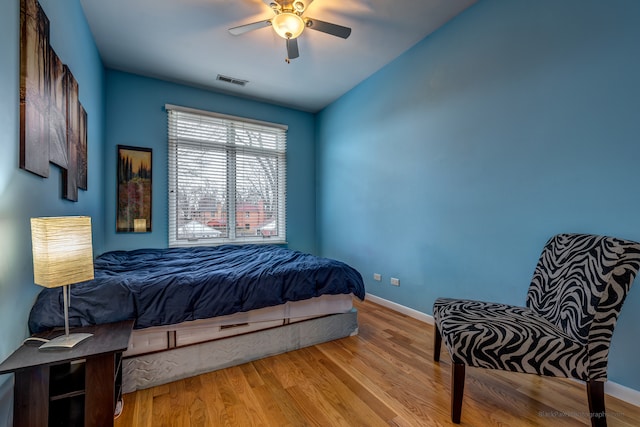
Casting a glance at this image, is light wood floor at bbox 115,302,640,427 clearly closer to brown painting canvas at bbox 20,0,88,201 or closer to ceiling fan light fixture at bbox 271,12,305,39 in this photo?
brown painting canvas at bbox 20,0,88,201

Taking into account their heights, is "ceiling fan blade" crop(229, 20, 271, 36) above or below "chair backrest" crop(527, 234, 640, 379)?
above

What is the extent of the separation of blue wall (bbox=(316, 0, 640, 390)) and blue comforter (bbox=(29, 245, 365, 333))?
3.41ft

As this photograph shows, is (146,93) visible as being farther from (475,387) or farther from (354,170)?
(475,387)

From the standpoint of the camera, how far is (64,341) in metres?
1.24

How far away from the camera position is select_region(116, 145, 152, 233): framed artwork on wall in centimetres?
337

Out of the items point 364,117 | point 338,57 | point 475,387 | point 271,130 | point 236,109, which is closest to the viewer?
point 475,387

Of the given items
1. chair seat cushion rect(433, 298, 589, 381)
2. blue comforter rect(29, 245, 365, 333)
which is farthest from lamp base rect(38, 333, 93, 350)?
chair seat cushion rect(433, 298, 589, 381)

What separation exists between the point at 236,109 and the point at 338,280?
3079 millimetres

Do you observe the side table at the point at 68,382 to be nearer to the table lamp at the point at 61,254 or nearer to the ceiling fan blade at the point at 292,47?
the table lamp at the point at 61,254

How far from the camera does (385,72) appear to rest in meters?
3.32

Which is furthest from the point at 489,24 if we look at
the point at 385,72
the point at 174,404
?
the point at 174,404

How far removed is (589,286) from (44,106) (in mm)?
3119

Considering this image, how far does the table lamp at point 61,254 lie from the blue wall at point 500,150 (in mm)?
2689

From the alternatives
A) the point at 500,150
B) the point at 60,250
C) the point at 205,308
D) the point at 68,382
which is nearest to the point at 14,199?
the point at 60,250
